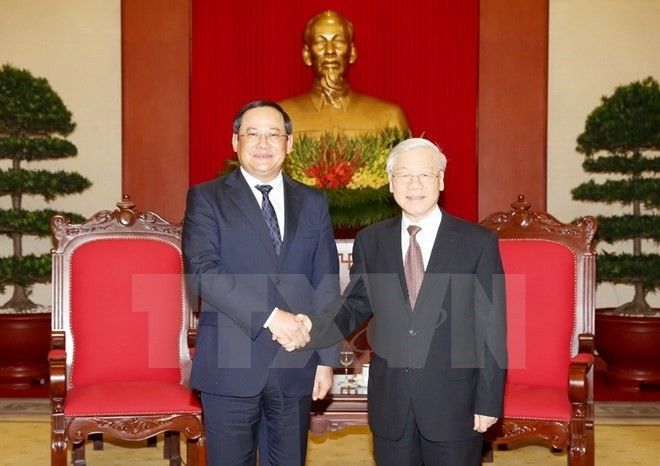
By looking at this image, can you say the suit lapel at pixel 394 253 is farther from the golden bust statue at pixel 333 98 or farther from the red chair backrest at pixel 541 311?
the golden bust statue at pixel 333 98

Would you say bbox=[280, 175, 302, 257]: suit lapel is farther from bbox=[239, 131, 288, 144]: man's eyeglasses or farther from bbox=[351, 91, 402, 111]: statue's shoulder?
bbox=[351, 91, 402, 111]: statue's shoulder

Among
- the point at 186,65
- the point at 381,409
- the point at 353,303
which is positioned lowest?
the point at 381,409

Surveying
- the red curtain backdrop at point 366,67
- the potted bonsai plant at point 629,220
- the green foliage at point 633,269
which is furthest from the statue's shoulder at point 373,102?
the green foliage at point 633,269

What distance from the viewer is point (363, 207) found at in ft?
11.1

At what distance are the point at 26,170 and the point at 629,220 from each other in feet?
11.3

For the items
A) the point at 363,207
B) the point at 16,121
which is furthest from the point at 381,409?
the point at 16,121

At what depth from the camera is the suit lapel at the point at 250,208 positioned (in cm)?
221

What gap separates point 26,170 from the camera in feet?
16.6

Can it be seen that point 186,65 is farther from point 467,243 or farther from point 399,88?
point 467,243

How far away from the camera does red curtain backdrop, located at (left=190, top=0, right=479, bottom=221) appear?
578cm

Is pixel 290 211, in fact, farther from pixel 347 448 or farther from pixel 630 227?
pixel 630 227

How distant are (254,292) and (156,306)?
1284 mm

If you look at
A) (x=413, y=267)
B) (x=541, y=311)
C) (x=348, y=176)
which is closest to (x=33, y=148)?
(x=348, y=176)

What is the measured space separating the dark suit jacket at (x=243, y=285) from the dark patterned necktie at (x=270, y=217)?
0.02 metres
